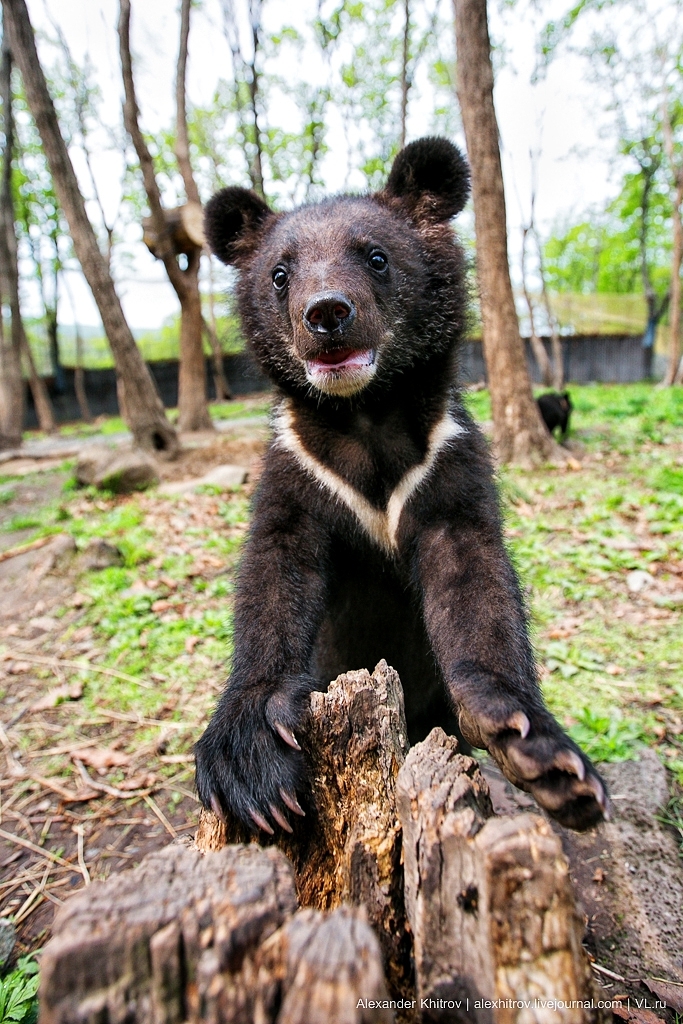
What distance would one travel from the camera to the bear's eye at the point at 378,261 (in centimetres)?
242

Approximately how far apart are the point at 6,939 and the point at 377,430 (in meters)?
1.98

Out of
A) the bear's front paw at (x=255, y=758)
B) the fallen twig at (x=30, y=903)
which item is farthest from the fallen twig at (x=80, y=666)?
the bear's front paw at (x=255, y=758)

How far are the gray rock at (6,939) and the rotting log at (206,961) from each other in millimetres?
1474

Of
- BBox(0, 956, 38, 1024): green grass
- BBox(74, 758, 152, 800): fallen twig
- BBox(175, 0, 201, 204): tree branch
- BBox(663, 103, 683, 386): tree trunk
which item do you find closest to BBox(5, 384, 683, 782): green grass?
BBox(74, 758, 152, 800): fallen twig

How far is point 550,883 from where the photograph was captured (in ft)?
3.04

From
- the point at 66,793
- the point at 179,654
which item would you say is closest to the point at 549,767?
the point at 66,793

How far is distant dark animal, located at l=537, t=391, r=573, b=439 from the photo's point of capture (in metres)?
9.25

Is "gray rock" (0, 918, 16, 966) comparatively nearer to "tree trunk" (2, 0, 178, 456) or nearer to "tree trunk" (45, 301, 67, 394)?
"tree trunk" (2, 0, 178, 456)

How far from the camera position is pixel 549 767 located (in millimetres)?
1349

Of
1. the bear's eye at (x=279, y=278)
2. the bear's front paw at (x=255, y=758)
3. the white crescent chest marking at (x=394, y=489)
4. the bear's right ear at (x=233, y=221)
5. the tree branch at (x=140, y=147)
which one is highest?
the tree branch at (x=140, y=147)

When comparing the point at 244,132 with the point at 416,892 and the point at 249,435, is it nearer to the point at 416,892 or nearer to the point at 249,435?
the point at 249,435

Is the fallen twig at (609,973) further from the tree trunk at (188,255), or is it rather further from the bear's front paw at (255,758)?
the tree trunk at (188,255)

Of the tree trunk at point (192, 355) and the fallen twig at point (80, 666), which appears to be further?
the tree trunk at point (192, 355)

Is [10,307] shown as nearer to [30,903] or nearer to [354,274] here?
[354,274]
